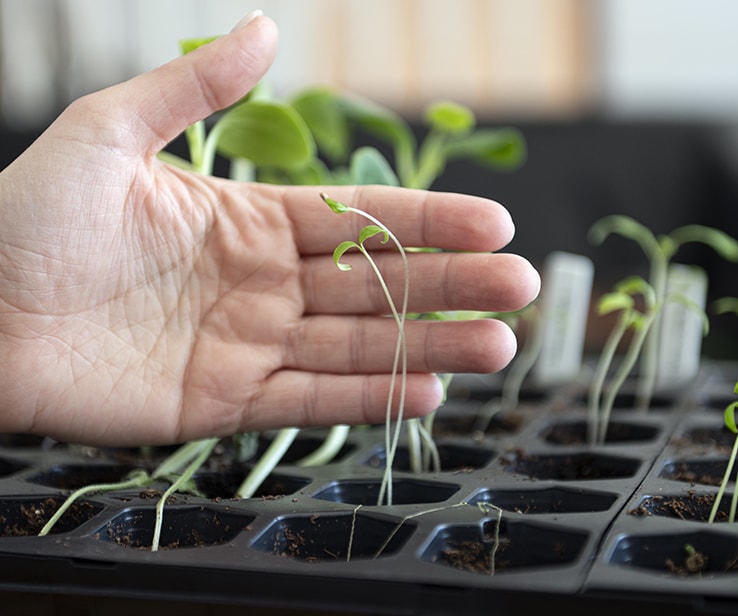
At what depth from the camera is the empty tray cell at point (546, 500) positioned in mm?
747

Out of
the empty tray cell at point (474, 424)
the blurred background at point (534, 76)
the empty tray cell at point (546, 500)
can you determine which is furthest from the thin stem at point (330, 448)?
the blurred background at point (534, 76)

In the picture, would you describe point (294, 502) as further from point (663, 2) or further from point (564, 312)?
point (663, 2)

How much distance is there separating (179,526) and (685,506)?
42 cm

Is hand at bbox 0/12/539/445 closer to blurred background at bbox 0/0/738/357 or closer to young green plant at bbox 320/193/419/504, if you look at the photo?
young green plant at bbox 320/193/419/504

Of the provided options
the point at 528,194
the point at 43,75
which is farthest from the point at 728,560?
the point at 43,75

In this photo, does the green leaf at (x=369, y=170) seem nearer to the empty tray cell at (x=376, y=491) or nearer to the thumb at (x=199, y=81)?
the thumb at (x=199, y=81)

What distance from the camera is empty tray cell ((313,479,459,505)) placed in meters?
0.79

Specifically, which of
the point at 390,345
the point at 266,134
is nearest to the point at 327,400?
the point at 390,345

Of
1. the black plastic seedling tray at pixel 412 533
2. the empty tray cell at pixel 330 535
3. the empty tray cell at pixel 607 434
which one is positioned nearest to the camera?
→ the black plastic seedling tray at pixel 412 533

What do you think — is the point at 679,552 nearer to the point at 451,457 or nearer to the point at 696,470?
the point at 696,470

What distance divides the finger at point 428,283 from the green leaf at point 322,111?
1.06ft

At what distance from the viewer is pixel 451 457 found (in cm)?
95

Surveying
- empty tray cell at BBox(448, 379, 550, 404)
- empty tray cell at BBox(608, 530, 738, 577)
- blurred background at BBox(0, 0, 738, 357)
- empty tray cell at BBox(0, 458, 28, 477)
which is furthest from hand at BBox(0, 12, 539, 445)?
blurred background at BBox(0, 0, 738, 357)

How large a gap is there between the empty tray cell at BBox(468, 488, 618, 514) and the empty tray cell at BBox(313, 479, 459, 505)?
38mm
